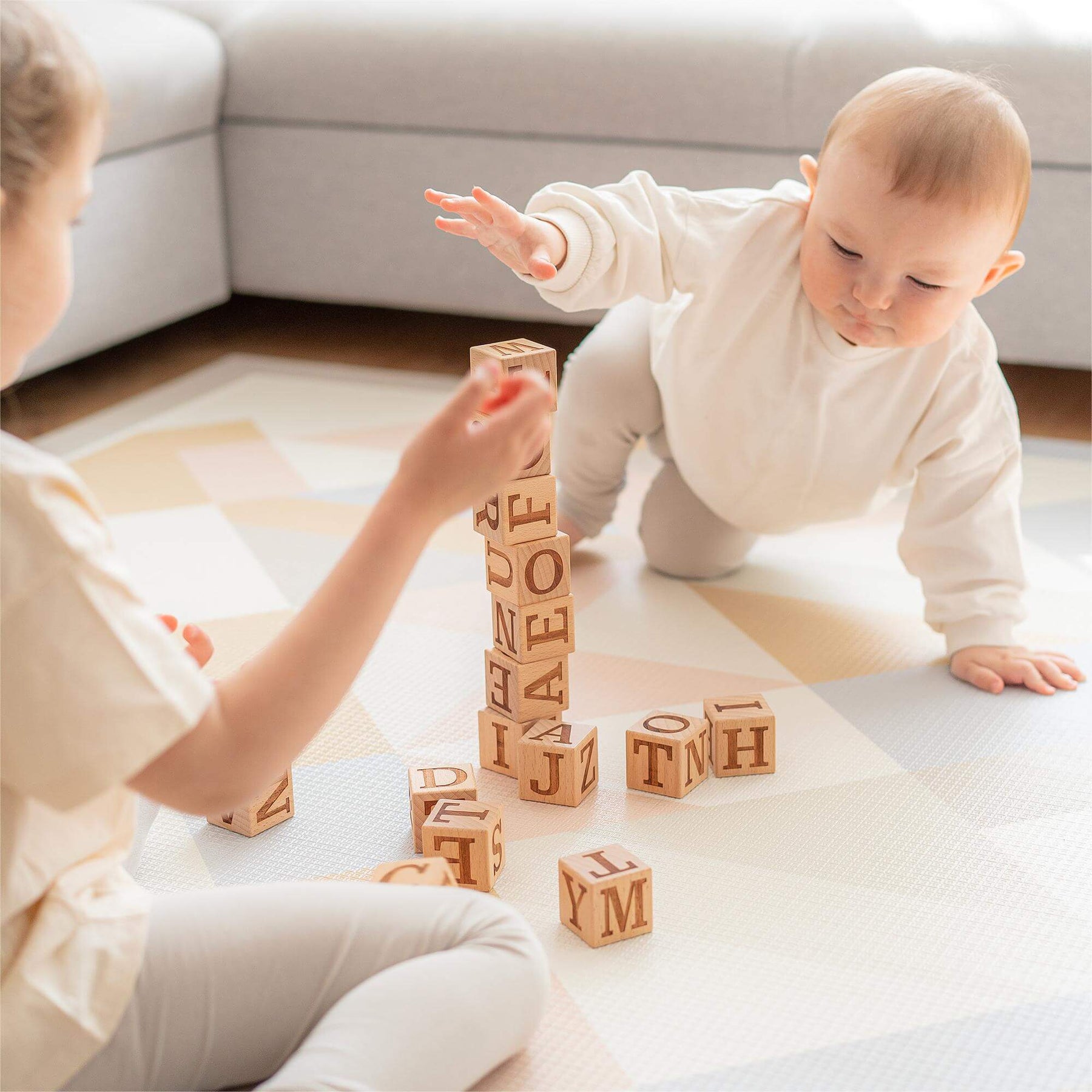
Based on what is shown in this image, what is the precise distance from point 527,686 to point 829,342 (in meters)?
0.45

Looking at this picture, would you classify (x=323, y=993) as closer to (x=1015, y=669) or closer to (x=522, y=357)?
(x=522, y=357)

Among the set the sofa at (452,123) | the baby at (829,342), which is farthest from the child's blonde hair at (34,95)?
the sofa at (452,123)

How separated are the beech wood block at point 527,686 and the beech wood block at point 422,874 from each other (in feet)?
0.91

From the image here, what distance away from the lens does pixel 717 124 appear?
6.04 ft

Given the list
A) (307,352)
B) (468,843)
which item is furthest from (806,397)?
(307,352)

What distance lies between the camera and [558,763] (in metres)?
1.05

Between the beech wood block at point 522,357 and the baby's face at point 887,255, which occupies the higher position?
the baby's face at point 887,255

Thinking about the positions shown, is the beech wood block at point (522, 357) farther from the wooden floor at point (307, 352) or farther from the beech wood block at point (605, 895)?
the wooden floor at point (307, 352)

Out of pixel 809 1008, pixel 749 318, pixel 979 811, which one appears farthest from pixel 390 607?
pixel 749 318

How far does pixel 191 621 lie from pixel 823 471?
655mm

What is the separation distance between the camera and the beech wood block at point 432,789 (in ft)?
3.30

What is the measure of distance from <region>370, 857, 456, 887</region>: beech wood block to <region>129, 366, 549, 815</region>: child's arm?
0.61 feet

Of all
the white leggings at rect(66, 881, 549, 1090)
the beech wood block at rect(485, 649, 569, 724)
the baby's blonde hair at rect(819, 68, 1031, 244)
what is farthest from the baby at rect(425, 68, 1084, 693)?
the white leggings at rect(66, 881, 549, 1090)

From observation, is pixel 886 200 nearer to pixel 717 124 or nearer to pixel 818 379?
pixel 818 379
